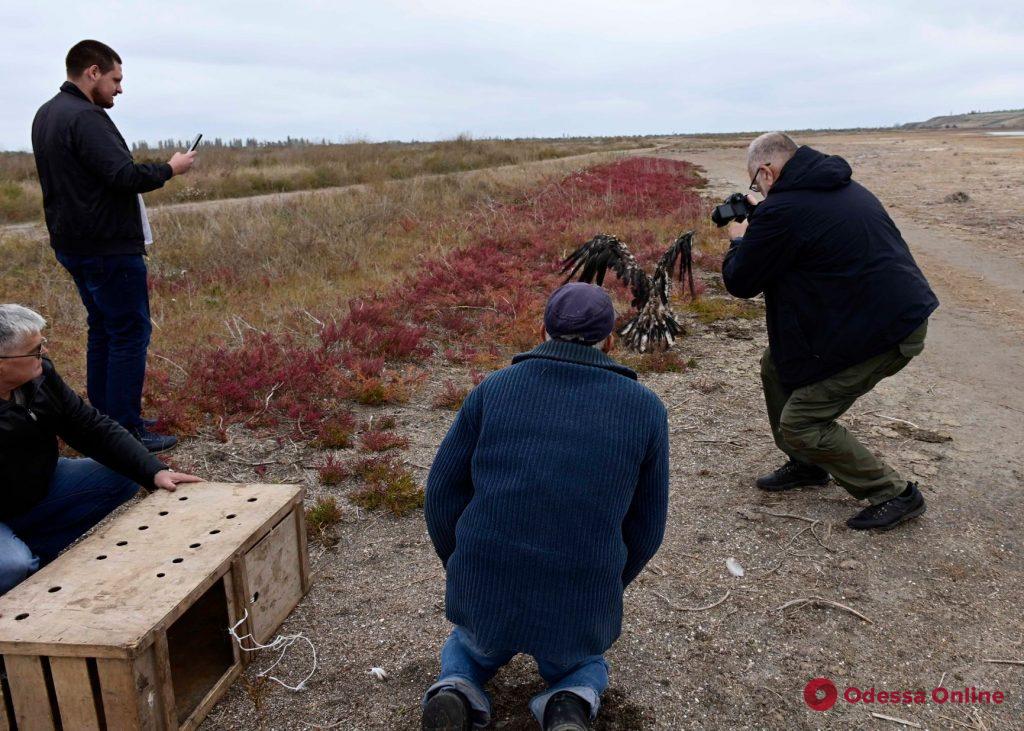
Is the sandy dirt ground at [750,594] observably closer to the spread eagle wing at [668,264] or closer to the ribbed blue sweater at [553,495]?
the ribbed blue sweater at [553,495]

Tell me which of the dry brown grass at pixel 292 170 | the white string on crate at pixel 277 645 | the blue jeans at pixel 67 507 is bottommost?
the white string on crate at pixel 277 645

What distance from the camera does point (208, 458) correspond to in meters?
5.09

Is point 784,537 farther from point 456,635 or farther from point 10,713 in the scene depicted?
point 10,713

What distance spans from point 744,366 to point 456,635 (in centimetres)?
514

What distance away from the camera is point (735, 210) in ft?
13.8

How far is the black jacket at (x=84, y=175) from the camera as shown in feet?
14.4

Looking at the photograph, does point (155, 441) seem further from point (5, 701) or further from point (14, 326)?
point (5, 701)

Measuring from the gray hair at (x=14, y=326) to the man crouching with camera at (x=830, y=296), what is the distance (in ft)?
10.7

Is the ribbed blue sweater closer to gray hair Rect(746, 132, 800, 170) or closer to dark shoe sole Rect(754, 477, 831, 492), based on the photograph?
gray hair Rect(746, 132, 800, 170)

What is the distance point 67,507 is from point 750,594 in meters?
3.23

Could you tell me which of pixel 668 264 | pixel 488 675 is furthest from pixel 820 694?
pixel 668 264

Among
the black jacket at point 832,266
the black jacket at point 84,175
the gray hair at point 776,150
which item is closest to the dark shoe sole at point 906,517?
the black jacket at point 832,266

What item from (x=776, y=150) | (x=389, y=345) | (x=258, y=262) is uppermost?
(x=776, y=150)

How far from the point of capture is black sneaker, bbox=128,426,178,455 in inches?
198
